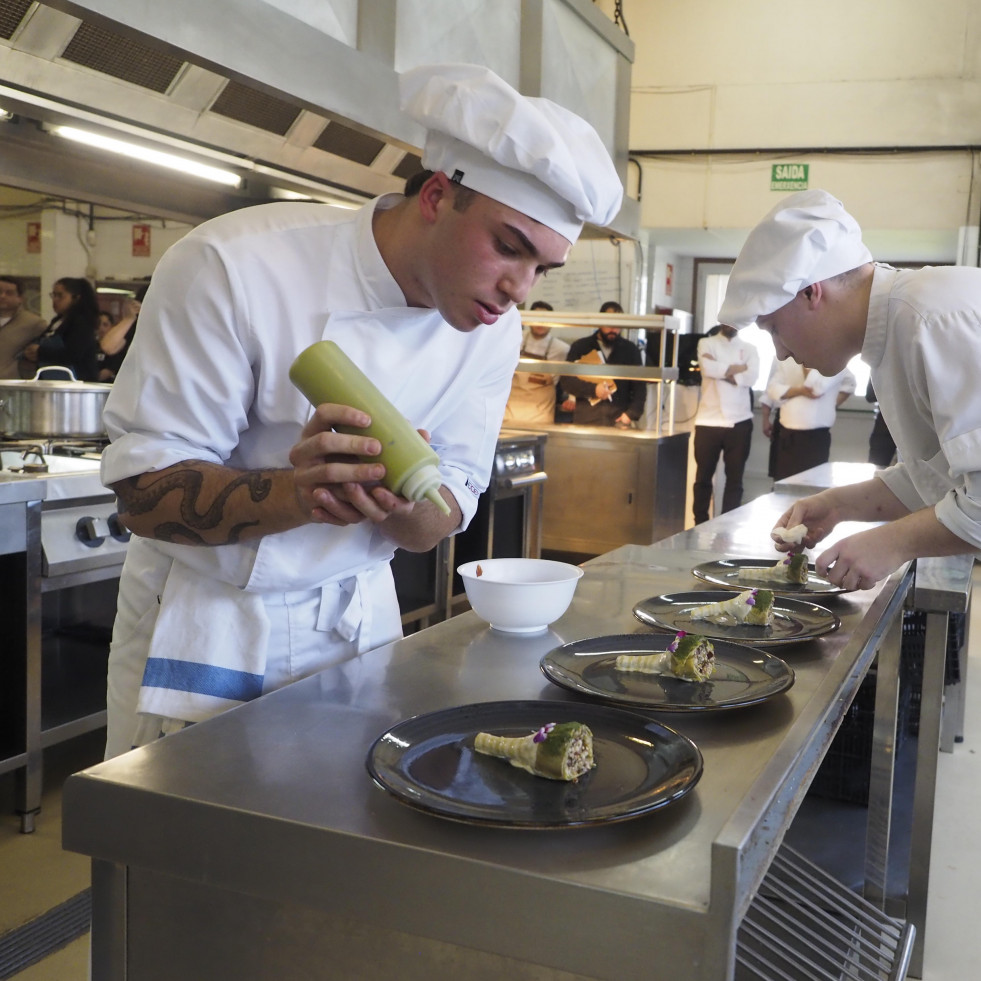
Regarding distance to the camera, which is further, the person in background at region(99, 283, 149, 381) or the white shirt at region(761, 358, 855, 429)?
the white shirt at region(761, 358, 855, 429)

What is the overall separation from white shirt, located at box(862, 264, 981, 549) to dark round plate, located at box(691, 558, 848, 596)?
237 mm

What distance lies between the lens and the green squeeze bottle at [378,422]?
3.32 ft

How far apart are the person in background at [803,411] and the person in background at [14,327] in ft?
17.4

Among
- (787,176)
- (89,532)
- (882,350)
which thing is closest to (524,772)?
(882,350)

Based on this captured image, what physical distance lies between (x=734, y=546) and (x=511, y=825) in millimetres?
1730

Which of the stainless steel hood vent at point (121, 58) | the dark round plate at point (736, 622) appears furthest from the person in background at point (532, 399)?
the dark round plate at point (736, 622)

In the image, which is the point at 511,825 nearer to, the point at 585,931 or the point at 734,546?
the point at 585,931

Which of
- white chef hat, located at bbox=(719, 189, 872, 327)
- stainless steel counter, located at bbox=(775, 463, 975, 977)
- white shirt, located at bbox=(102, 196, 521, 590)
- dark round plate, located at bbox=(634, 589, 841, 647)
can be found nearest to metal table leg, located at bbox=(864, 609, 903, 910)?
stainless steel counter, located at bbox=(775, 463, 975, 977)

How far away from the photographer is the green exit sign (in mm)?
8742

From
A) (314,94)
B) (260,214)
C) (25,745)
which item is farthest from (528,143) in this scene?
(25,745)

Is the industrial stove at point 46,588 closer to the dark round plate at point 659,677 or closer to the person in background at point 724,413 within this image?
the dark round plate at point 659,677

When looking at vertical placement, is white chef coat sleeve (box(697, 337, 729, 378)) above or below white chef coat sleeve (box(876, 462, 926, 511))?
above

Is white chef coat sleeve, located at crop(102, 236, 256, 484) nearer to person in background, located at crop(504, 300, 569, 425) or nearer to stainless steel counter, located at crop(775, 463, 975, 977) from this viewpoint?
stainless steel counter, located at crop(775, 463, 975, 977)

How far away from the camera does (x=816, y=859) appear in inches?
102
